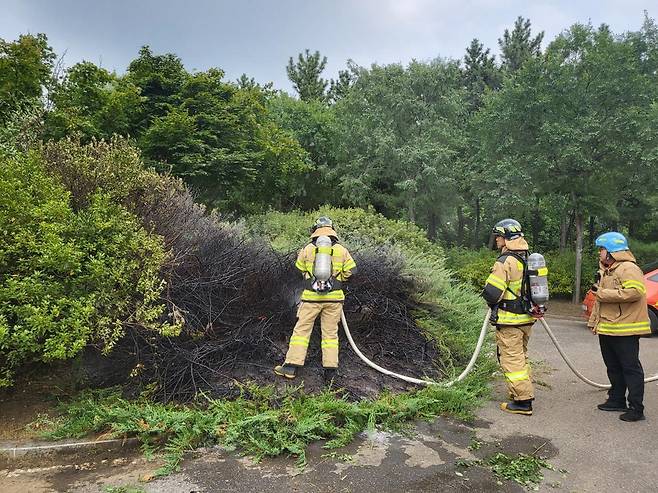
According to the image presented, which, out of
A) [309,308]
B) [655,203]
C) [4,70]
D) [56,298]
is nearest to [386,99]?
[655,203]

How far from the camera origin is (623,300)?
4836 mm

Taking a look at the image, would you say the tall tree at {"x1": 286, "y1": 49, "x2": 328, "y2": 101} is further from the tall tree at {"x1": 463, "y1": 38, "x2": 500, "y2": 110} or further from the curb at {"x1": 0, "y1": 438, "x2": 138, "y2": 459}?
the curb at {"x1": 0, "y1": 438, "x2": 138, "y2": 459}

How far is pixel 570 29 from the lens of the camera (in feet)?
47.5

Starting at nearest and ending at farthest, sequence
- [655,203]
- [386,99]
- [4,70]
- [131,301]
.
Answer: [131,301], [4,70], [655,203], [386,99]

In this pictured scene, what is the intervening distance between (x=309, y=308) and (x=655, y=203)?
12.9 meters

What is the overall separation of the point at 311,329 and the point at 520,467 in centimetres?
243

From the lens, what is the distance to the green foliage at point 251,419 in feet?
13.7

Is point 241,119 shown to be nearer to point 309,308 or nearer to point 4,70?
point 4,70

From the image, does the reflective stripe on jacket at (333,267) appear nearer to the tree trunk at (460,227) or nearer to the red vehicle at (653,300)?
the red vehicle at (653,300)

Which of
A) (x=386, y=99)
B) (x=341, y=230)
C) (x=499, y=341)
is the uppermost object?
(x=386, y=99)

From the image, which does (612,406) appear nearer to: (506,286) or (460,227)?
(506,286)

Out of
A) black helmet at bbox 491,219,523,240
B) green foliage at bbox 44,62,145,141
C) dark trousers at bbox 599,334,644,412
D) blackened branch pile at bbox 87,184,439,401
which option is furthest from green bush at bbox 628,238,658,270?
green foliage at bbox 44,62,145,141

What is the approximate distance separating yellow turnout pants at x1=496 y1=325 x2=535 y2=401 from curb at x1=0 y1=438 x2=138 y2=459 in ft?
11.6

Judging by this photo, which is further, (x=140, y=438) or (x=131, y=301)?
(x=131, y=301)
